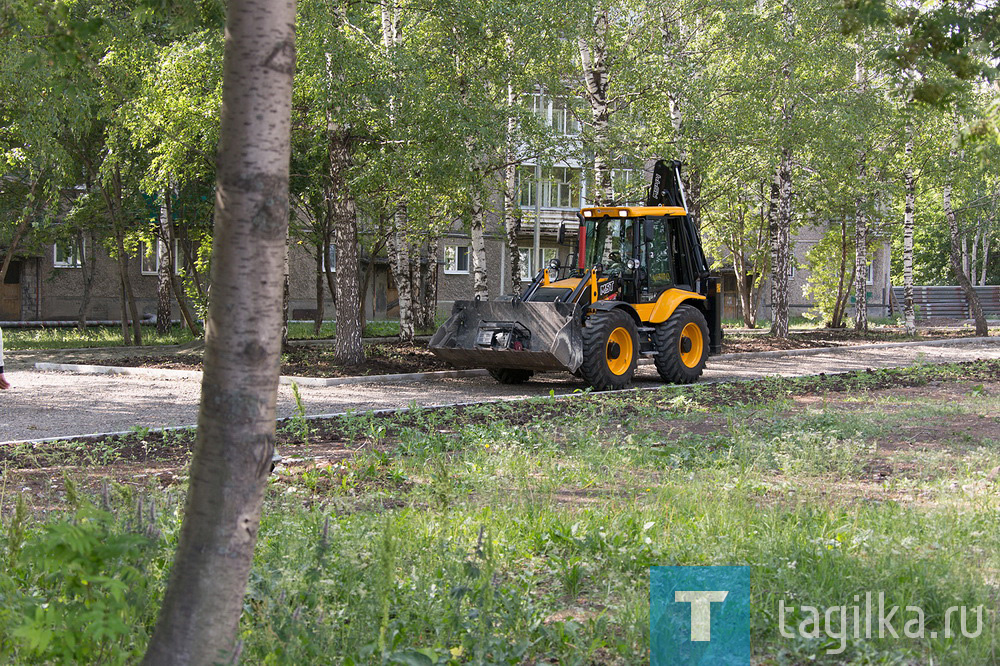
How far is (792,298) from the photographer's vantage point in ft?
174

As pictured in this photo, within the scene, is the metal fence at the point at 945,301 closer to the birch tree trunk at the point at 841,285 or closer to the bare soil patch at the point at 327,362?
the birch tree trunk at the point at 841,285

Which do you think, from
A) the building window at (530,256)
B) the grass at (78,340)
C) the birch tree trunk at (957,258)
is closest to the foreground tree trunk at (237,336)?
the grass at (78,340)

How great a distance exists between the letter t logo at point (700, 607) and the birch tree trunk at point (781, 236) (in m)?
23.3

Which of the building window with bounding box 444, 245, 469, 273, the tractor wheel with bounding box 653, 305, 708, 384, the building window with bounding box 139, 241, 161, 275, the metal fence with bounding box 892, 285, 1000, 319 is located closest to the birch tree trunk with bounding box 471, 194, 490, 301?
the tractor wheel with bounding box 653, 305, 708, 384

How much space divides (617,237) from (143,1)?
12.2m

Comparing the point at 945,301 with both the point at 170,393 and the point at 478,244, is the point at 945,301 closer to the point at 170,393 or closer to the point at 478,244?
the point at 478,244

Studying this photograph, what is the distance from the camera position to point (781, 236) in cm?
2755

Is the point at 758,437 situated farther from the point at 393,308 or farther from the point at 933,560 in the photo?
the point at 393,308

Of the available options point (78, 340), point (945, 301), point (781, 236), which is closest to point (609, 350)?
point (781, 236)

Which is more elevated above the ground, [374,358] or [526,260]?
[526,260]

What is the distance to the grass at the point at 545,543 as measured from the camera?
368 cm

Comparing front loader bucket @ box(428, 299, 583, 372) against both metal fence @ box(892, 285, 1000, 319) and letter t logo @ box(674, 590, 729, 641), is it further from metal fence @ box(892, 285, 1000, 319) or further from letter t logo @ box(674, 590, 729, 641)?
metal fence @ box(892, 285, 1000, 319)

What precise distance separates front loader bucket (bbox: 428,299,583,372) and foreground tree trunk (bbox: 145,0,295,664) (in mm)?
11268

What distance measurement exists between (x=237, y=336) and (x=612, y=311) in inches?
487
